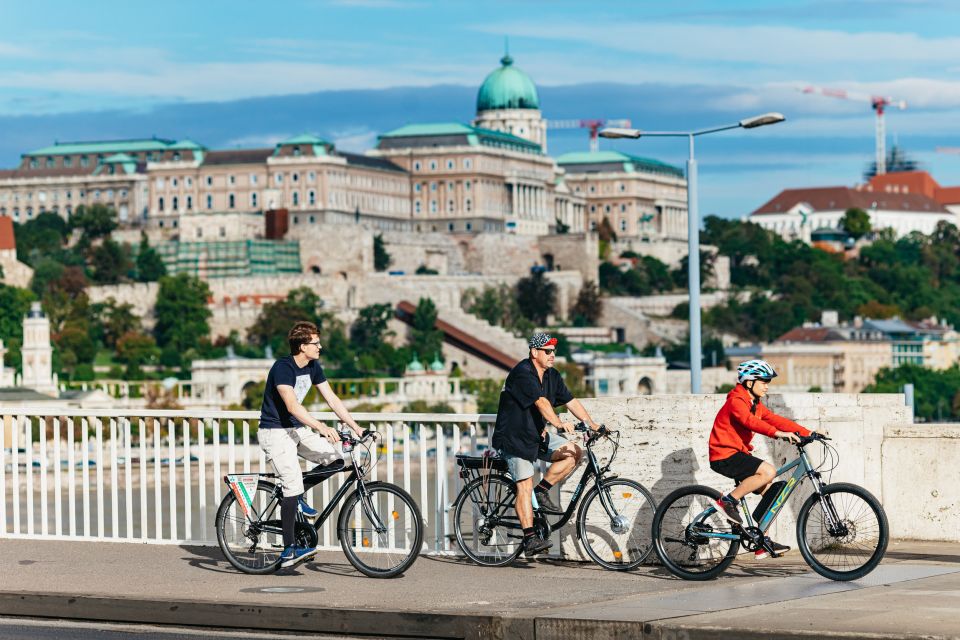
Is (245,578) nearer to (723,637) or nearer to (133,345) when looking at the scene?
(723,637)

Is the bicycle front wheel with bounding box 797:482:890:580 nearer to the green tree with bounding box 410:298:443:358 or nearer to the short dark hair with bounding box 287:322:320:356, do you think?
the short dark hair with bounding box 287:322:320:356

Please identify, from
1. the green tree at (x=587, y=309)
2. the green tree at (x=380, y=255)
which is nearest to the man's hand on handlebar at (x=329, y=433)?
the green tree at (x=587, y=309)

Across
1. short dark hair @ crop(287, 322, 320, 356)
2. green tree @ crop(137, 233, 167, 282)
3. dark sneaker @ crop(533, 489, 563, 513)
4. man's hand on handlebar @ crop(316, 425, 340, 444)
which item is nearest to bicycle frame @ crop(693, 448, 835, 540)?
dark sneaker @ crop(533, 489, 563, 513)

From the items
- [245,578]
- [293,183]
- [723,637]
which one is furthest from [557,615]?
[293,183]

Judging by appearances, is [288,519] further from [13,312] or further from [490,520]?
[13,312]

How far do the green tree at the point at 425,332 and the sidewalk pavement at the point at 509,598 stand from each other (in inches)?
4628

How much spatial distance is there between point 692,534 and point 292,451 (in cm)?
273

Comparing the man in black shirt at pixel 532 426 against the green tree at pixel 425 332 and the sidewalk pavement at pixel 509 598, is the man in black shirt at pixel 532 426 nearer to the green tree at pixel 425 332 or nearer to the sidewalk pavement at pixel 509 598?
the sidewalk pavement at pixel 509 598

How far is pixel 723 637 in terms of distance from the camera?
37.5 ft

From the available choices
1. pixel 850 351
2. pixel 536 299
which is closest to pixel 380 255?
pixel 536 299

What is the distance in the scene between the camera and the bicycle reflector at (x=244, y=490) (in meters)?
14.8

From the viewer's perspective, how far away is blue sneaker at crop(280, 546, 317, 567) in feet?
47.7

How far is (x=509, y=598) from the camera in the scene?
13.1 metres

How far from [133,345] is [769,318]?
55.3m
